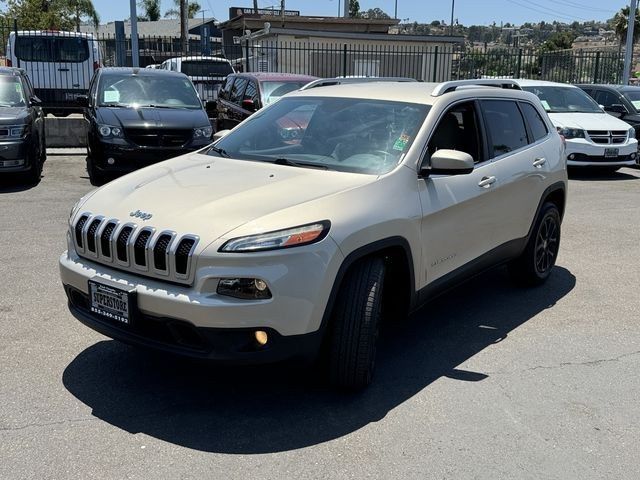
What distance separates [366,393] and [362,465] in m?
0.75

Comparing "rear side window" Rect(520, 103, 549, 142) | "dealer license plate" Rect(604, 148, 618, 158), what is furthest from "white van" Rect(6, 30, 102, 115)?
"rear side window" Rect(520, 103, 549, 142)

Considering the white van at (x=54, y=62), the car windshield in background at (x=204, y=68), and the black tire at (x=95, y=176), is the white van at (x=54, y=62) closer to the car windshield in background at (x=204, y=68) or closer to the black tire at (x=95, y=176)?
the car windshield in background at (x=204, y=68)

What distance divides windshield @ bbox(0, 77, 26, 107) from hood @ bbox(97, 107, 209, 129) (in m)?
1.33

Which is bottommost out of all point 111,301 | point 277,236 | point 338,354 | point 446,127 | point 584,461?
point 584,461

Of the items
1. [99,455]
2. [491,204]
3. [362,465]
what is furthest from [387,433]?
[491,204]

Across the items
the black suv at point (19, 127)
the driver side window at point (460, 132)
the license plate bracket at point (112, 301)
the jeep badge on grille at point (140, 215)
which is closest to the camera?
the license plate bracket at point (112, 301)

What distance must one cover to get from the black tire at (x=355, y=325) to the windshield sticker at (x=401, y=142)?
2.97 ft

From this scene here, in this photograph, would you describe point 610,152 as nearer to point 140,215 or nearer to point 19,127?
point 19,127

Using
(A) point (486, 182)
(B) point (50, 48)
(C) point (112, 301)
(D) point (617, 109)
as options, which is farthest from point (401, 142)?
(B) point (50, 48)

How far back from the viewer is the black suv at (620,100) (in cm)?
1470

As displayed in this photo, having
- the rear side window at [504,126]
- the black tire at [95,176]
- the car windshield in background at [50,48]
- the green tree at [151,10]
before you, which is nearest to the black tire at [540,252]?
the rear side window at [504,126]

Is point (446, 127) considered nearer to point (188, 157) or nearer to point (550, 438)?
point (188, 157)

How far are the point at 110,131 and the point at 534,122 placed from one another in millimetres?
6671

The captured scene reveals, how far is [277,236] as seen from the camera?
3.43 m
